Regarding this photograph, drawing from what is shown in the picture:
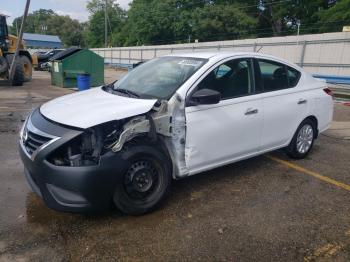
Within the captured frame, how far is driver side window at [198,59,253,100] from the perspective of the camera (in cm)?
417

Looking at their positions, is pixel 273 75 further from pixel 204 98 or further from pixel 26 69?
pixel 26 69

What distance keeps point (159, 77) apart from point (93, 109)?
111 cm

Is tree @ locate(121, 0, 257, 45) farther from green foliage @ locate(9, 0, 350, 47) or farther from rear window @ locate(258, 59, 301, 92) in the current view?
rear window @ locate(258, 59, 301, 92)

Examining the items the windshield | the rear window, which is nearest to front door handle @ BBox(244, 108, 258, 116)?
the rear window

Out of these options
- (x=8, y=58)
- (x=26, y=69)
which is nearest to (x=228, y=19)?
(x=26, y=69)

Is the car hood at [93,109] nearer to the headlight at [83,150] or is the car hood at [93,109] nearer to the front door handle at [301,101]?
the headlight at [83,150]

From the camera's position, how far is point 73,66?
15477 millimetres

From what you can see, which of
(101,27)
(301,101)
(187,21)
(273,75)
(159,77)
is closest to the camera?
(159,77)

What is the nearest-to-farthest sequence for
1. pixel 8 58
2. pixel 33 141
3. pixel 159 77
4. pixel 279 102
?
pixel 33 141 < pixel 159 77 < pixel 279 102 < pixel 8 58

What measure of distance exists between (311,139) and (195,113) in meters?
2.72

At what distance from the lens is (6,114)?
894cm

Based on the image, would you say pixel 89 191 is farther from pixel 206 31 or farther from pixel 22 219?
pixel 206 31

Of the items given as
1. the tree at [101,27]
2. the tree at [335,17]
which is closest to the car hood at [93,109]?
the tree at [335,17]

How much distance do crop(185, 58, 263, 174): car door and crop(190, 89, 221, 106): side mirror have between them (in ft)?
0.18
